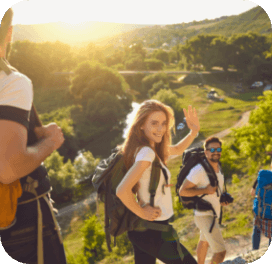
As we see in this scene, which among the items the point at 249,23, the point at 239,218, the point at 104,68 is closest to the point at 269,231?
the point at 239,218

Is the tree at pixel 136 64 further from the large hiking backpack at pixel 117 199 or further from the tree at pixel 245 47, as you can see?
the large hiking backpack at pixel 117 199

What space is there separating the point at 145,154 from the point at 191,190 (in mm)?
1611

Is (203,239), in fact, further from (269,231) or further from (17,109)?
(17,109)

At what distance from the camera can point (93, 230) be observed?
421 inches

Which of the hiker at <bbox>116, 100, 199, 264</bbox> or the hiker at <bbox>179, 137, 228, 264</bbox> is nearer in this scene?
the hiker at <bbox>116, 100, 199, 264</bbox>

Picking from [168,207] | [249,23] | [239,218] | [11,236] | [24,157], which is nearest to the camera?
[24,157]

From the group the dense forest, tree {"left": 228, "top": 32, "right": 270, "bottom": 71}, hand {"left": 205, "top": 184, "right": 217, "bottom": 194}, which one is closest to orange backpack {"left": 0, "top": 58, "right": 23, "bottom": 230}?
hand {"left": 205, "top": 184, "right": 217, "bottom": 194}

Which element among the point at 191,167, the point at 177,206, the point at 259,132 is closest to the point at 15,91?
the point at 191,167

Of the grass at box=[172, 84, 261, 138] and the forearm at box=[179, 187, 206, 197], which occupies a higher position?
the forearm at box=[179, 187, 206, 197]

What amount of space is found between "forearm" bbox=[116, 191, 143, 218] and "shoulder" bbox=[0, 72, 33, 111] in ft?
3.94

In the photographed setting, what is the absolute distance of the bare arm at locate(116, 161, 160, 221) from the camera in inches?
91.2

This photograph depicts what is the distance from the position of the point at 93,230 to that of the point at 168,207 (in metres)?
9.08

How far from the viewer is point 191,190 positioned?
3.69 metres

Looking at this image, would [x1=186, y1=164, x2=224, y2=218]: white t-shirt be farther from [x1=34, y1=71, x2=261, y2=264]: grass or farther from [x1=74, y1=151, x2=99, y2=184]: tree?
[x1=74, y1=151, x2=99, y2=184]: tree
